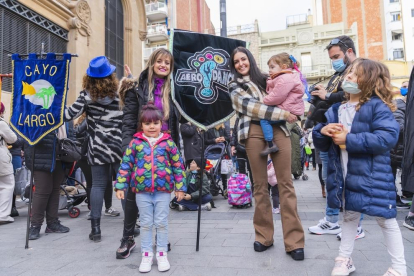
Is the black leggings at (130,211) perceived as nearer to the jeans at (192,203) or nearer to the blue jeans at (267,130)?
the blue jeans at (267,130)

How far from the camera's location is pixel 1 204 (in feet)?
16.5

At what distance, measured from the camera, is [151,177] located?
2.82 metres

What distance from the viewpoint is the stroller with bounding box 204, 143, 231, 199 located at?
688 cm

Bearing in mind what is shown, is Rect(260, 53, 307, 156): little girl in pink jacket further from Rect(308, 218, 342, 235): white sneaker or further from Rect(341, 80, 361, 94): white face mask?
Rect(308, 218, 342, 235): white sneaker

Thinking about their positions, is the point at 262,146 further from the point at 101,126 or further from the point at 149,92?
the point at 101,126

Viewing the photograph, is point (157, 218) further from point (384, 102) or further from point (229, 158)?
point (229, 158)

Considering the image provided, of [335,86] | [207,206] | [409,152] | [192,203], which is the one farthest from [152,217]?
[192,203]

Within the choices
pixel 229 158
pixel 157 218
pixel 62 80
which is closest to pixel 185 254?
pixel 157 218

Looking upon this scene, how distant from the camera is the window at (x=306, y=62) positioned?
34562 mm

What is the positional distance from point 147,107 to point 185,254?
1.49m

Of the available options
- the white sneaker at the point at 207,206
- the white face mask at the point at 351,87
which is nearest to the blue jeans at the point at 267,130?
the white face mask at the point at 351,87

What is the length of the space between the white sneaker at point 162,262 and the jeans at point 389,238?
1431 millimetres

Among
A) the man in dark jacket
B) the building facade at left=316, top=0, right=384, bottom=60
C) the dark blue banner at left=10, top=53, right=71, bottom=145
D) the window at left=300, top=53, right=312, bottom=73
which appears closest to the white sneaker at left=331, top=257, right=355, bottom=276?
the man in dark jacket

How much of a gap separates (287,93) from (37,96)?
9.61 ft
